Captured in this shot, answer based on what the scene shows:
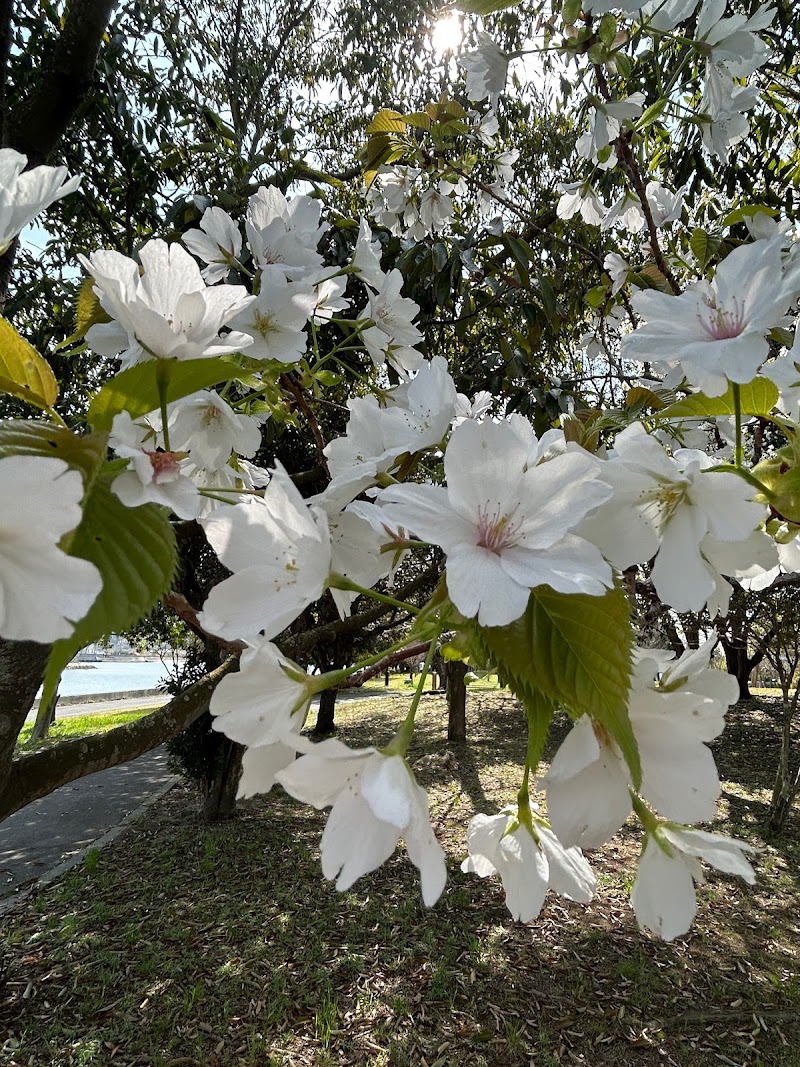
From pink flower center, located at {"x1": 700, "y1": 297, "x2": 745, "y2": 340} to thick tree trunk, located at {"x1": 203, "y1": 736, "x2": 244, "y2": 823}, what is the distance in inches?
213

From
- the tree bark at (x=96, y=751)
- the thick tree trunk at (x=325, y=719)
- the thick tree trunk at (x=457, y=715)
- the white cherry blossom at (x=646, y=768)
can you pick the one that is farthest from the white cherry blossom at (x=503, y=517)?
the thick tree trunk at (x=325, y=719)

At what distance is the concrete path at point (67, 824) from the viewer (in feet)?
15.4

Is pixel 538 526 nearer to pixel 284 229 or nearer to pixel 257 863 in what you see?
pixel 284 229

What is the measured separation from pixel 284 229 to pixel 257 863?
448cm

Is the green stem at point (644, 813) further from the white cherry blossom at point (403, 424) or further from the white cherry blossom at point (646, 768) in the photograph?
the white cherry blossom at point (403, 424)

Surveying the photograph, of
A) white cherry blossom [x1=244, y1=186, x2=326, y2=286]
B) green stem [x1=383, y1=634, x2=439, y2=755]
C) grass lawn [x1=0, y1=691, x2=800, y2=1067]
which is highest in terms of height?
white cherry blossom [x1=244, y1=186, x2=326, y2=286]

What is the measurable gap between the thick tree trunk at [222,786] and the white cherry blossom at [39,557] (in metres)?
5.47

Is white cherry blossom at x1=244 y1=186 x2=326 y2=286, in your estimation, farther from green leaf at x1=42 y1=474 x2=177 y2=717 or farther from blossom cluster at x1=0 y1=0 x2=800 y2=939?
green leaf at x1=42 y1=474 x2=177 y2=717

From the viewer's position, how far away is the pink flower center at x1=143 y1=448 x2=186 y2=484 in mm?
421

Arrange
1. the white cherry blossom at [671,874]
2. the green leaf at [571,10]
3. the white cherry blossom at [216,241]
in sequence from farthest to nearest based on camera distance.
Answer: the white cherry blossom at [216,241] → the green leaf at [571,10] → the white cherry blossom at [671,874]

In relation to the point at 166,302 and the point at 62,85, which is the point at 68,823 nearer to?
the point at 62,85

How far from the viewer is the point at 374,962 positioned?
132 inches

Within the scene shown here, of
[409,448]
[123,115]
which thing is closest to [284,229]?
[409,448]

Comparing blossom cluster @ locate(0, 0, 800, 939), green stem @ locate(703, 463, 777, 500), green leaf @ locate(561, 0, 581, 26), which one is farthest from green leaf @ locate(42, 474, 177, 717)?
green leaf @ locate(561, 0, 581, 26)
